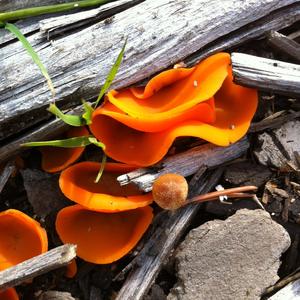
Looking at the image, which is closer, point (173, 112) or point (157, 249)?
point (173, 112)

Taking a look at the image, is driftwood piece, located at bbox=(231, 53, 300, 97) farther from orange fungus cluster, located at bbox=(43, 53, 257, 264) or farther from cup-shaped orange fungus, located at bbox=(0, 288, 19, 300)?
cup-shaped orange fungus, located at bbox=(0, 288, 19, 300)

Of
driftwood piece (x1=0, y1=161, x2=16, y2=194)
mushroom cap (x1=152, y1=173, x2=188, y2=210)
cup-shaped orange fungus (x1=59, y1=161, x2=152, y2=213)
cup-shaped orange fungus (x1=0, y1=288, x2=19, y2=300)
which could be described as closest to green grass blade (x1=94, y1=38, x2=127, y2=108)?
cup-shaped orange fungus (x1=59, y1=161, x2=152, y2=213)

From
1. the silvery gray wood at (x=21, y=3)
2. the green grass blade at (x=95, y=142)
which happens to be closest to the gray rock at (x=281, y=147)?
the green grass blade at (x=95, y=142)

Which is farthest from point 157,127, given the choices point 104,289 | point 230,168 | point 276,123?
point 104,289

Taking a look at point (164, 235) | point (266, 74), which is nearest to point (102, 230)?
point (164, 235)

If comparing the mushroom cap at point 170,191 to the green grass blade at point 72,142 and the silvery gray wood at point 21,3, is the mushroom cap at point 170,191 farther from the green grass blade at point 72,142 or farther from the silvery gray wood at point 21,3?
the silvery gray wood at point 21,3

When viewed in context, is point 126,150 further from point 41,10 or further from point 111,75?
point 41,10
